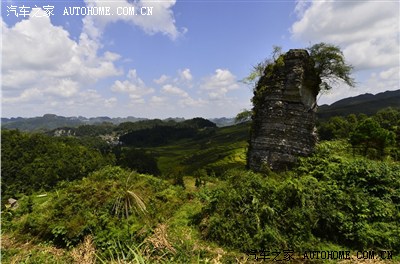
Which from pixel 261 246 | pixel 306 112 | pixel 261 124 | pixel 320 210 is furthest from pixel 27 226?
pixel 306 112

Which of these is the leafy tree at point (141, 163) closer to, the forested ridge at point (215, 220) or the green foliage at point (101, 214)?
the green foliage at point (101, 214)

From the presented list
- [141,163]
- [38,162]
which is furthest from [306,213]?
[38,162]

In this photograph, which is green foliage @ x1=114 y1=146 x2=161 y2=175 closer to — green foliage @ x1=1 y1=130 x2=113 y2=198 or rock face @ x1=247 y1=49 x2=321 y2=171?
green foliage @ x1=1 y1=130 x2=113 y2=198

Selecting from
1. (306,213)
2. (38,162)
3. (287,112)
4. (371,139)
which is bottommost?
(38,162)

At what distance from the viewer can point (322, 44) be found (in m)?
17.4

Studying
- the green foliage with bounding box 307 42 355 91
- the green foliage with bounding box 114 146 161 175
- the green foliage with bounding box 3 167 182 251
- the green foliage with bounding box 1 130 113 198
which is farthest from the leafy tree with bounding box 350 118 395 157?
the green foliage with bounding box 114 146 161 175

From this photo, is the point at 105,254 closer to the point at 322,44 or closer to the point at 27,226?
the point at 27,226

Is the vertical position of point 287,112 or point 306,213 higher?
point 287,112

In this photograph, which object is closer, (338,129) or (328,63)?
(328,63)

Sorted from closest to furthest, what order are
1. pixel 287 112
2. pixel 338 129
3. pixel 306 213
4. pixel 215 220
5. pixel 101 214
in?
1. pixel 306 213
2. pixel 215 220
3. pixel 101 214
4. pixel 287 112
5. pixel 338 129

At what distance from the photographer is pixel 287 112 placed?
16.9 metres

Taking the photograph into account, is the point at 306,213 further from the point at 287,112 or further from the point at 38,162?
the point at 38,162

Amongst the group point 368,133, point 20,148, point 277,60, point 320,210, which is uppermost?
point 277,60

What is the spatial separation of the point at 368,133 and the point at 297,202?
1460 centimetres
